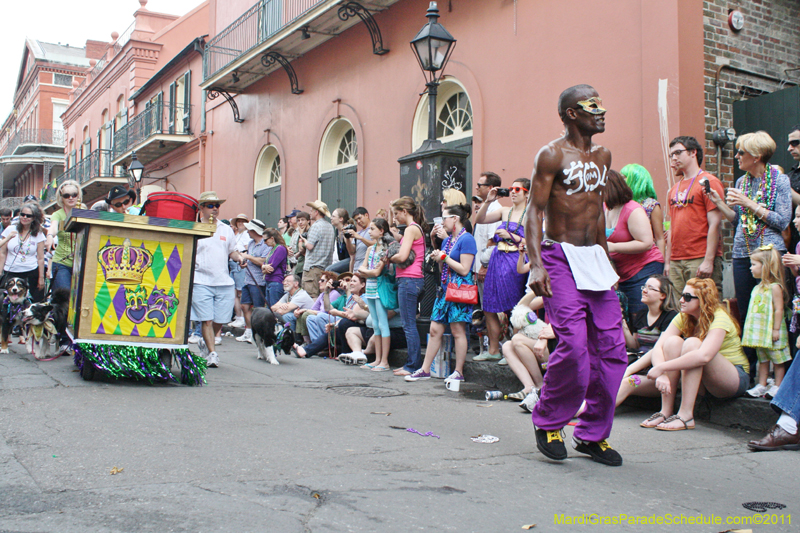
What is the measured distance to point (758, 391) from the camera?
5547 mm

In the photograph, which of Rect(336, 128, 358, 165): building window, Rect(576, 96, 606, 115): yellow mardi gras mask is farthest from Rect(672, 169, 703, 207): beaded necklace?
Rect(336, 128, 358, 165): building window

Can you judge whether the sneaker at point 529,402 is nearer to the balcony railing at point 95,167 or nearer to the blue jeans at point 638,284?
the blue jeans at point 638,284

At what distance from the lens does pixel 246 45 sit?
18203 millimetres

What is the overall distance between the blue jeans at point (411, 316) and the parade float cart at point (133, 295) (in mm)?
2294

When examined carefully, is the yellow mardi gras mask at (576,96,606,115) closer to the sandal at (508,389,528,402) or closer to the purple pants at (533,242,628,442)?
the purple pants at (533,242,628,442)

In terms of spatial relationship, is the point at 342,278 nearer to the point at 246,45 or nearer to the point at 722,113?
the point at 722,113

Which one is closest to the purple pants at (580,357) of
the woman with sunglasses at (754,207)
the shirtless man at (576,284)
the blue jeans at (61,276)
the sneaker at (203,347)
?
the shirtless man at (576,284)

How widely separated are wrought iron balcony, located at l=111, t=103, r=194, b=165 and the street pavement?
18354 mm

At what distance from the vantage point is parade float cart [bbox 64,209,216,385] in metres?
6.46

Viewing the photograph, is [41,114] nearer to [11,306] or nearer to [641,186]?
[11,306]

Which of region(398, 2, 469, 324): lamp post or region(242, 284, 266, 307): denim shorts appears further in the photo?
region(242, 284, 266, 307): denim shorts

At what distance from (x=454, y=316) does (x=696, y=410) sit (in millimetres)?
2544

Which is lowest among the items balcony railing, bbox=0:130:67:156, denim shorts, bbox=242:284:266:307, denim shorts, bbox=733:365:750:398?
denim shorts, bbox=733:365:750:398

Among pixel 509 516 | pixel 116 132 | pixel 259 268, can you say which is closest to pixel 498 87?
pixel 259 268
